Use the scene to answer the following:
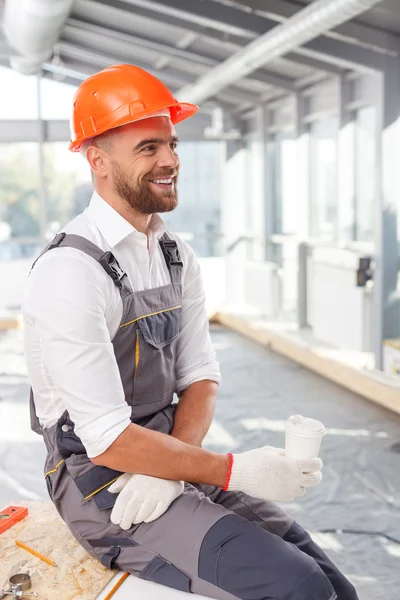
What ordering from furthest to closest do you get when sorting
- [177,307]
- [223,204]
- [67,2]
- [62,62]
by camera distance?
[223,204]
[62,62]
[67,2]
[177,307]

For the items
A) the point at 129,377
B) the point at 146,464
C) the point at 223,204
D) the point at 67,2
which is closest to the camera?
the point at 146,464

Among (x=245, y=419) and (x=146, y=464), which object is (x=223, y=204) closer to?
(x=245, y=419)

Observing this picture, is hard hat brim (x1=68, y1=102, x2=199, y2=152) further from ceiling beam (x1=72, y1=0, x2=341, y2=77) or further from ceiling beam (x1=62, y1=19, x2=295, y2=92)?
ceiling beam (x1=62, y1=19, x2=295, y2=92)

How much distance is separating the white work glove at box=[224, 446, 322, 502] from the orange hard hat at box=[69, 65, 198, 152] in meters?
1.05

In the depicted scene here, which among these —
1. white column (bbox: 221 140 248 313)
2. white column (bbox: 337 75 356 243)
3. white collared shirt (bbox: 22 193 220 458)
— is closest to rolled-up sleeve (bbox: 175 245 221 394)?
white collared shirt (bbox: 22 193 220 458)

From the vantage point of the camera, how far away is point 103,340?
1.96 m

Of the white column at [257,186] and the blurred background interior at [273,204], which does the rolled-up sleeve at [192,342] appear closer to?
the blurred background interior at [273,204]

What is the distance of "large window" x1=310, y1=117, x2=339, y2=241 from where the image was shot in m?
7.98

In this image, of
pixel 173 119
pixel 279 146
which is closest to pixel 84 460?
pixel 173 119

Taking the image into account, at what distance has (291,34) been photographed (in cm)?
523

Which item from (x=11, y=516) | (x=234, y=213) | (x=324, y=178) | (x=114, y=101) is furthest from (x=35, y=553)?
(x=234, y=213)

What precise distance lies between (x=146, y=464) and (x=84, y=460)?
220mm

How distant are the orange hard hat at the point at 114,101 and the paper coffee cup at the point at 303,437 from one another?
1.02m

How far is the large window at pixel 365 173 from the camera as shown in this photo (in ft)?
23.0
